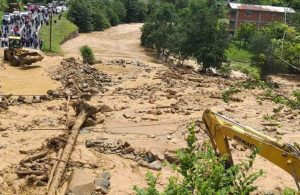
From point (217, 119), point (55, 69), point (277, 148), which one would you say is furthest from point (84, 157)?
point (55, 69)

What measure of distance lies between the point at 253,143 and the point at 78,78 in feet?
76.9

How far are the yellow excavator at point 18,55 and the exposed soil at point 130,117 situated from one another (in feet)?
2.36

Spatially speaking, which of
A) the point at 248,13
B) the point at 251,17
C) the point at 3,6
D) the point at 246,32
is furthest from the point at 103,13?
the point at 246,32

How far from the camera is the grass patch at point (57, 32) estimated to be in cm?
5292

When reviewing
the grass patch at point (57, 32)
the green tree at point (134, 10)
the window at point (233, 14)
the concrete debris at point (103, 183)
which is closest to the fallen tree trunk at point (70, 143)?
the concrete debris at point (103, 183)

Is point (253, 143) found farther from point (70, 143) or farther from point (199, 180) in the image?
point (70, 143)

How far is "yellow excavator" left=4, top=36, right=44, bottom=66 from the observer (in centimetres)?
3734

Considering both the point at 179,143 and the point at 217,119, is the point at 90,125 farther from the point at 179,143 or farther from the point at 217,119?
the point at 217,119

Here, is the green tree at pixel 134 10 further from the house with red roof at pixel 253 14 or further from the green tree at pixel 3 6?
the green tree at pixel 3 6

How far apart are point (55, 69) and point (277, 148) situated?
1101 inches

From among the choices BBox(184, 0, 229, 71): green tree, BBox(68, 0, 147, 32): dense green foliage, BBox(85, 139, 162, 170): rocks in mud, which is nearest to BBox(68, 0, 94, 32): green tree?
BBox(68, 0, 147, 32): dense green foliage

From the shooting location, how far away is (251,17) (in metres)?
79.2

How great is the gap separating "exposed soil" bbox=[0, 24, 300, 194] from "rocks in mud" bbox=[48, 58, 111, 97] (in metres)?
0.30

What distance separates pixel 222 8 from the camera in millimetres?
84062
